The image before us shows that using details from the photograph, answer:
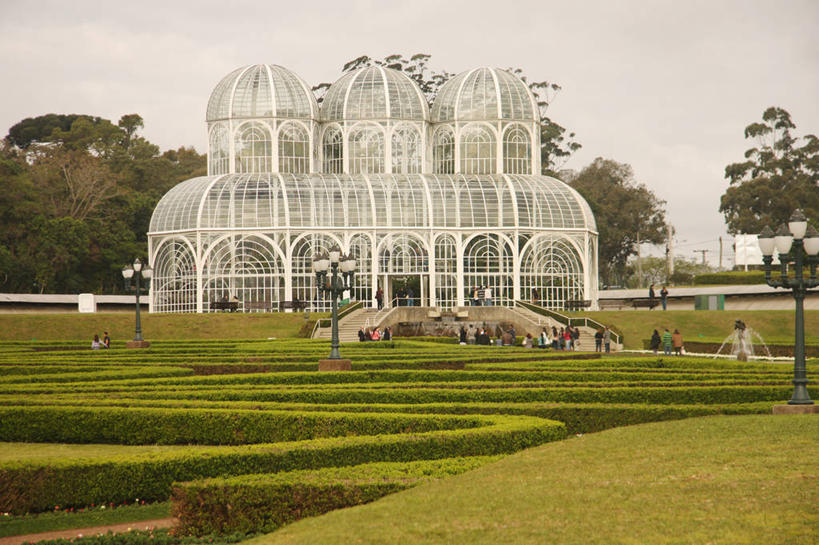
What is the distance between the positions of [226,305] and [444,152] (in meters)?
17.1

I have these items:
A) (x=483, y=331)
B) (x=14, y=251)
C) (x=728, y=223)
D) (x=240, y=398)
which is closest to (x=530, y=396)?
(x=240, y=398)

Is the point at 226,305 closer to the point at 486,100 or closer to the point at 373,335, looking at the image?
the point at 373,335

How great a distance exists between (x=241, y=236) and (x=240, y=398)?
116 ft

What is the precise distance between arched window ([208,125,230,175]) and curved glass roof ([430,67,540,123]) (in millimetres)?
12131

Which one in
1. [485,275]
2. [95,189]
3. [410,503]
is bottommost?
[410,503]

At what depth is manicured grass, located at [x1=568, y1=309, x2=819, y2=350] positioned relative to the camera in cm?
4678

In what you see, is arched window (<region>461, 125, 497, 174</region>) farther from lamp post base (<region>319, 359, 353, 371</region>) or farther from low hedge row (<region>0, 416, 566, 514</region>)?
low hedge row (<region>0, 416, 566, 514</region>)

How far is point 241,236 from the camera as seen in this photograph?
53219 mm

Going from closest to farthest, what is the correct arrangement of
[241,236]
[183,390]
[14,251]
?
[183,390], [241,236], [14,251]

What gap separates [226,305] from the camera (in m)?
51.4

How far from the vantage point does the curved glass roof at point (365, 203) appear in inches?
2105

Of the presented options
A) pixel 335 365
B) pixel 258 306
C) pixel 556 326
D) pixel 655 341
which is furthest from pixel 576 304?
pixel 335 365

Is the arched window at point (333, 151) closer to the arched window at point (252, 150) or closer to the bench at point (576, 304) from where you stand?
the arched window at point (252, 150)

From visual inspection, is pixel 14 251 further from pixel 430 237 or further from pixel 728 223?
pixel 728 223
